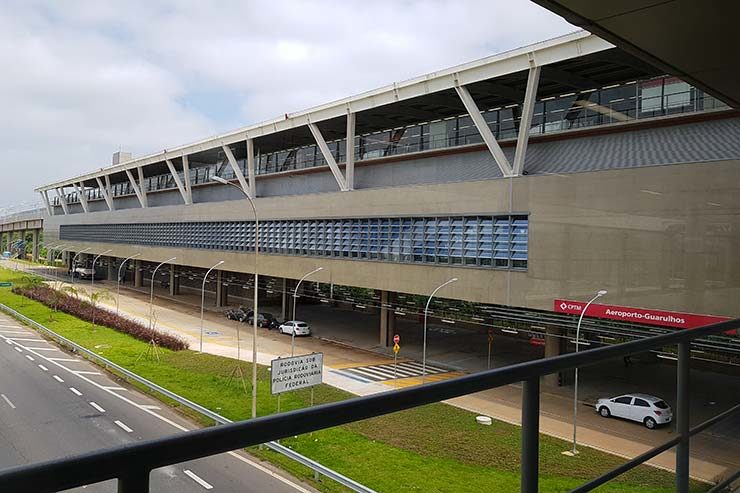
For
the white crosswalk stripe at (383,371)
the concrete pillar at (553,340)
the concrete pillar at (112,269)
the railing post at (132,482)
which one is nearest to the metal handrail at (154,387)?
the railing post at (132,482)

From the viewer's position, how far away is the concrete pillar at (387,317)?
947 inches

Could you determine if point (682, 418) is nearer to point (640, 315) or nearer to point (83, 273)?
point (640, 315)

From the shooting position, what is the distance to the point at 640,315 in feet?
44.9

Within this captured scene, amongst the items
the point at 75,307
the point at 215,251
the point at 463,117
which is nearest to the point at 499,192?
the point at 463,117

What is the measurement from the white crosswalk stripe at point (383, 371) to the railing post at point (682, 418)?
55.1 feet

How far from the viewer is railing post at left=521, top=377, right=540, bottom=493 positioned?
150cm

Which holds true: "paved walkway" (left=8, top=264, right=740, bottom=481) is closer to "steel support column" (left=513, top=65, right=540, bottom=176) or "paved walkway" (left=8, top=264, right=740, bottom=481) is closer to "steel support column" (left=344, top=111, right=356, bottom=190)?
"steel support column" (left=513, top=65, right=540, bottom=176)

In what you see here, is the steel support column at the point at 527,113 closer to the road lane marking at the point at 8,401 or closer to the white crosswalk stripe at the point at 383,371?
the white crosswalk stripe at the point at 383,371

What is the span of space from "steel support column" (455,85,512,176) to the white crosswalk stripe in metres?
7.47

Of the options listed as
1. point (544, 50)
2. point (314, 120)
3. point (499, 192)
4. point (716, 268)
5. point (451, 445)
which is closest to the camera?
point (451, 445)

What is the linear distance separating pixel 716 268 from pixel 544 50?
7642 mm

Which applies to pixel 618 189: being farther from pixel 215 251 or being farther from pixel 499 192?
pixel 215 251

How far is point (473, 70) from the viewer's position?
18297 mm

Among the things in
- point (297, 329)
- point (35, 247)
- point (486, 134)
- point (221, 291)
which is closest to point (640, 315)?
point (486, 134)
